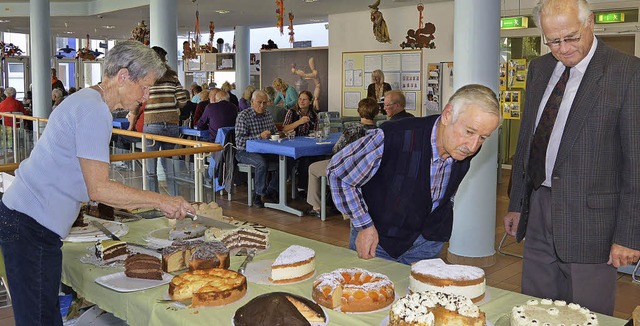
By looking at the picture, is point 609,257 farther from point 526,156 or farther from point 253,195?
point 253,195

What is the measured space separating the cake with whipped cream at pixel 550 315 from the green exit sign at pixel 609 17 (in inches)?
333

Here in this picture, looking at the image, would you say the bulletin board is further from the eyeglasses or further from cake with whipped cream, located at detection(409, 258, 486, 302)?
cake with whipped cream, located at detection(409, 258, 486, 302)

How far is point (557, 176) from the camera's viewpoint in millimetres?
2217

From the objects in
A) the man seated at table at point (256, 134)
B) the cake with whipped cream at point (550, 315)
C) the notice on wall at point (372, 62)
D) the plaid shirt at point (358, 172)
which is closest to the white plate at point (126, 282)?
the plaid shirt at point (358, 172)

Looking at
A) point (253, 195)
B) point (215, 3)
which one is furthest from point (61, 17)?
point (253, 195)

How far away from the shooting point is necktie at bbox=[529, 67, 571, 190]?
2299 mm

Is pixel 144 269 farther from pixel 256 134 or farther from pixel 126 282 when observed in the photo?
pixel 256 134

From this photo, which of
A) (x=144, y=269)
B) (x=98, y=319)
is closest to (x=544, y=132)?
(x=144, y=269)

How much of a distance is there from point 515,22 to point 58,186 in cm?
850

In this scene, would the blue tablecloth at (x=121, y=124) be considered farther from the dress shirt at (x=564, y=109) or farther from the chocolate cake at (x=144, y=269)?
the dress shirt at (x=564, y=109)

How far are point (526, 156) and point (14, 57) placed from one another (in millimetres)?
23426

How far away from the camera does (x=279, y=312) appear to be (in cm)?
163

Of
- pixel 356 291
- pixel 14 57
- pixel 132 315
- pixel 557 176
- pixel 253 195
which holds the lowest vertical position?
pixel 253 195

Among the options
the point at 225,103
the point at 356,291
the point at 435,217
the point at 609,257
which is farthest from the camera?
the point at 225,103
